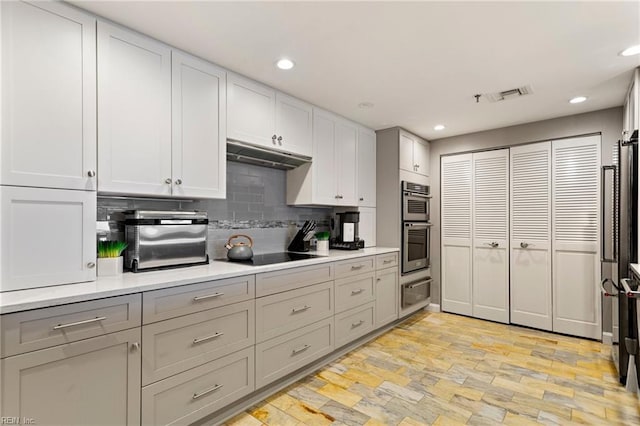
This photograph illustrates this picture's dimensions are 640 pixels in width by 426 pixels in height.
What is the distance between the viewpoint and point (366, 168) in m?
3.96

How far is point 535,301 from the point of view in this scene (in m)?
3.74

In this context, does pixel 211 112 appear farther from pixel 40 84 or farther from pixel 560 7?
pixel 560 7

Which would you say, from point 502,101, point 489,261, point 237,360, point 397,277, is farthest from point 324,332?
point 502,101

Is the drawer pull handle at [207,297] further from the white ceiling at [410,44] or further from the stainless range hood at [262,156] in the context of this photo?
the white ceiling at [410,44]

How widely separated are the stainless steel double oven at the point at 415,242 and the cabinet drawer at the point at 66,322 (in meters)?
3.05

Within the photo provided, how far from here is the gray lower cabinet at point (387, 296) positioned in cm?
350

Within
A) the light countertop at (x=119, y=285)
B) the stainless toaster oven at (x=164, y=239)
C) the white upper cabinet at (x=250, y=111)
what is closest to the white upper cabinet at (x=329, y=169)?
the white upper cabinet at (x=250, y=111)

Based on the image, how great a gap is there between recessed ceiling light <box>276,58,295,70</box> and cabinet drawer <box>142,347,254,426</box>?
202 cm

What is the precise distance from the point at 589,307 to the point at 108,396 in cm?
427

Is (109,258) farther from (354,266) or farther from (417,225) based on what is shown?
(417,225)

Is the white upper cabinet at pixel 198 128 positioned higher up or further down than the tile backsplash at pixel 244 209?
higher up

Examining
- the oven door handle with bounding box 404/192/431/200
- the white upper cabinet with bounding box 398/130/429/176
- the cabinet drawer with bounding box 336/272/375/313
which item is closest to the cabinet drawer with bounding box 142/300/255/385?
the cabinet drawer with bounding box 336/272/375/313

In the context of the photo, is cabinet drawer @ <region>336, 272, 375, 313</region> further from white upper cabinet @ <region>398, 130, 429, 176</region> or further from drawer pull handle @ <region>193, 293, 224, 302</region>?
white upper cabinet @ <region>398, 130, 429, 176</region>

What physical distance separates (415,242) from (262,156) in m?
2.33
